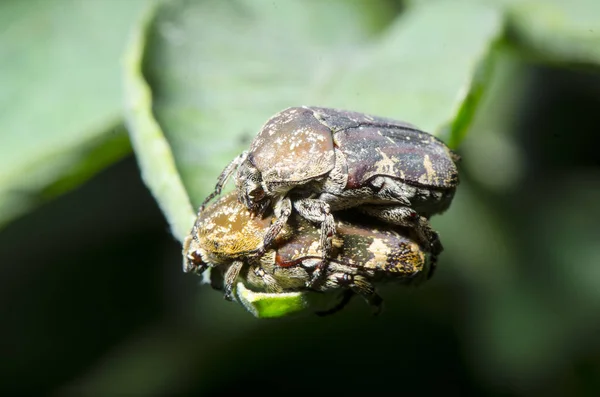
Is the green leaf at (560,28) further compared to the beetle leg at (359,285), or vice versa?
the green leaf at (560,28)

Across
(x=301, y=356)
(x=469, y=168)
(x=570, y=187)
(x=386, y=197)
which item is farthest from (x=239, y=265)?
(x=570, y=187)

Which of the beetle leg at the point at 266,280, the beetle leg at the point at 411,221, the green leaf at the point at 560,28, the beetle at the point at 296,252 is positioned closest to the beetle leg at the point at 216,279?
the beetle at the point at 296,252

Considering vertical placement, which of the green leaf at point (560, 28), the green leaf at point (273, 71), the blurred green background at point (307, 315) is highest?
the green leaf at point (560, 28)

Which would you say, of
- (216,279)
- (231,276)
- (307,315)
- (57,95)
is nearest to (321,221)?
(231,276)

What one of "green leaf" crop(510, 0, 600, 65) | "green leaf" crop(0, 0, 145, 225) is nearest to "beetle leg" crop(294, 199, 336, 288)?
"green leaf" crop(0, 0, 145, 225)

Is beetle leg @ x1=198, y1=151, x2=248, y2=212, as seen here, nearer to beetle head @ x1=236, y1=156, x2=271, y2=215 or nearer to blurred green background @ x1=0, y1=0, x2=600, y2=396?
beetle head @ x1=236, y1=156, x2=271, y2=215

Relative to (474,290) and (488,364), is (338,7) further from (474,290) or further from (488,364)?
(488,364)

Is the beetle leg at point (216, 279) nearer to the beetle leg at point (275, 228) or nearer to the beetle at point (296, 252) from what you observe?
the beetle at point (296, 252)

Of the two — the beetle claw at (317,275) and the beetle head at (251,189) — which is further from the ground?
the beetle head at (251,189)
